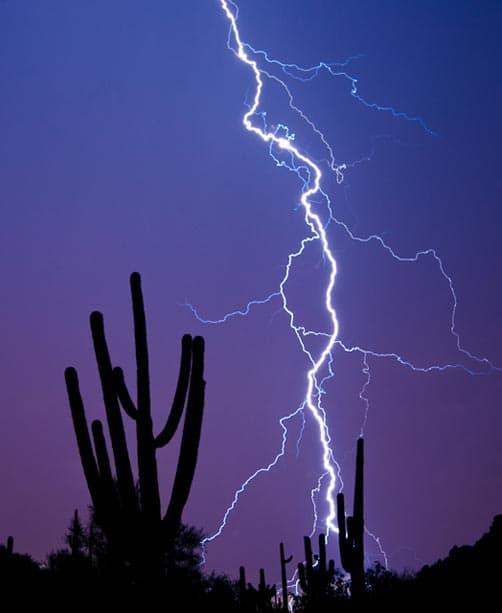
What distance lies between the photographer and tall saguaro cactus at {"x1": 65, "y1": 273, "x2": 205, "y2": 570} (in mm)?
7973

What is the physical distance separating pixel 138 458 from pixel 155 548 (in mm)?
922

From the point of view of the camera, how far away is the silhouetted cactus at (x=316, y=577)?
667 inches

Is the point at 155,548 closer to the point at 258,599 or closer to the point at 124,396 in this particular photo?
the point at 124,396

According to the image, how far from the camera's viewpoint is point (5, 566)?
13906mm

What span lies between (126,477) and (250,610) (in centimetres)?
842

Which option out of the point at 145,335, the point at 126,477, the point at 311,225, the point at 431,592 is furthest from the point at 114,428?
the point at 311,225

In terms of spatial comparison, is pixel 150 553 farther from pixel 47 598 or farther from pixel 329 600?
pixel 329 600

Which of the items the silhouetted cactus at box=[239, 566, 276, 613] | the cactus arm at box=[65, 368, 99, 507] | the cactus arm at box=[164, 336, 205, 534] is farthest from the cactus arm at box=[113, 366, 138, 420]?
the silhouetted cactus at box=[239, 566, 276, 613]

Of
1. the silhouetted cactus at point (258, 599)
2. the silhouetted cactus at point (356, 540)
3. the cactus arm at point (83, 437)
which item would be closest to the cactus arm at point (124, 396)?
the cactus arm at point (83, 437)

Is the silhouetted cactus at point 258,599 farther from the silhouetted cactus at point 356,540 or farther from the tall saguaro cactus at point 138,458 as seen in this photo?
the tall saguaro cactus at point 138,458

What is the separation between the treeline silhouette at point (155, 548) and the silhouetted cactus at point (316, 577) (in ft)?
0.10

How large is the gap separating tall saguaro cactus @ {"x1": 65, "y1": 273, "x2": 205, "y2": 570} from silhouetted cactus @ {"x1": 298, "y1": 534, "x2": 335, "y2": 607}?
8.92m

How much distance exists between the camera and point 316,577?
58.2ft

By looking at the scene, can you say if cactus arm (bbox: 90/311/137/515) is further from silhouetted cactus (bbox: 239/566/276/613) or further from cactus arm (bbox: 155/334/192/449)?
silhouetted cactus (bbox: 239/566/276/613)
